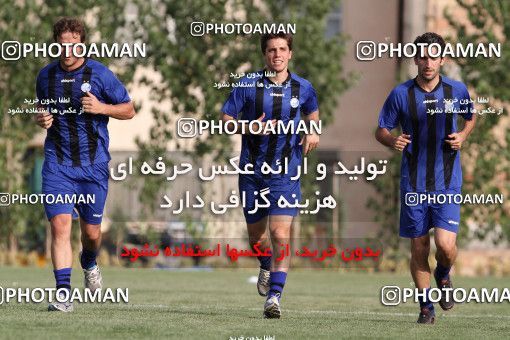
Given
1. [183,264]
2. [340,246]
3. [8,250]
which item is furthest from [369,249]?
[8,250]

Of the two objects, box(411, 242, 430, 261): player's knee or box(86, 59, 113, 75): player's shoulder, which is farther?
box(86, 59, 113, 75): player's shoulder

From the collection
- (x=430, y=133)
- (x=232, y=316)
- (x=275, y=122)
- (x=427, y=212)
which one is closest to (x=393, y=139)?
(x=430, y=133)

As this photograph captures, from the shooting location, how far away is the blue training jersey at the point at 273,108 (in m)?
11.3

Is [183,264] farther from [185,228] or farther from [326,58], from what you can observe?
[326,58]

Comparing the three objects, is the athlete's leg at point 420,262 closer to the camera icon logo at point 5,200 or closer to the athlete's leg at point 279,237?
the athlete's leg at point 279,237

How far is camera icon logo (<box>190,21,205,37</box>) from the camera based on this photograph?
21.9 meters

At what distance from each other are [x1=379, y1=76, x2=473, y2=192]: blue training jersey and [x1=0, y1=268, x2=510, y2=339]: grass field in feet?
3.44

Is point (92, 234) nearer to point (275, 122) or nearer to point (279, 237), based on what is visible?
point (279, 237)

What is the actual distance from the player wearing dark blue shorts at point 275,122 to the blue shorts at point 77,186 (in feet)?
3.61

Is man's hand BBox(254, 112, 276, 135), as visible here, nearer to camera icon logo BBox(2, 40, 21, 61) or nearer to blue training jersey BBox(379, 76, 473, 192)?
blue training jersey BBox(379, 76, 473, 192)

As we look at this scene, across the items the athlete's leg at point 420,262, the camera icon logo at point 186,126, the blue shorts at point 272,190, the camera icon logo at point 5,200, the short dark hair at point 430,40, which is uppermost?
the camera icon logo at point 186,126

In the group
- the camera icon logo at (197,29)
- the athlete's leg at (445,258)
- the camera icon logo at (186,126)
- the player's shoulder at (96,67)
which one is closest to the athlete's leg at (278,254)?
the athlete's leg at (445,258)

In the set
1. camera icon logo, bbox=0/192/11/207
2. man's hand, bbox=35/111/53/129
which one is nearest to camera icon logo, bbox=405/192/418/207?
man's hand, bbox=35/111/53/129

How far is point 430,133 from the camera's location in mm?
10695
